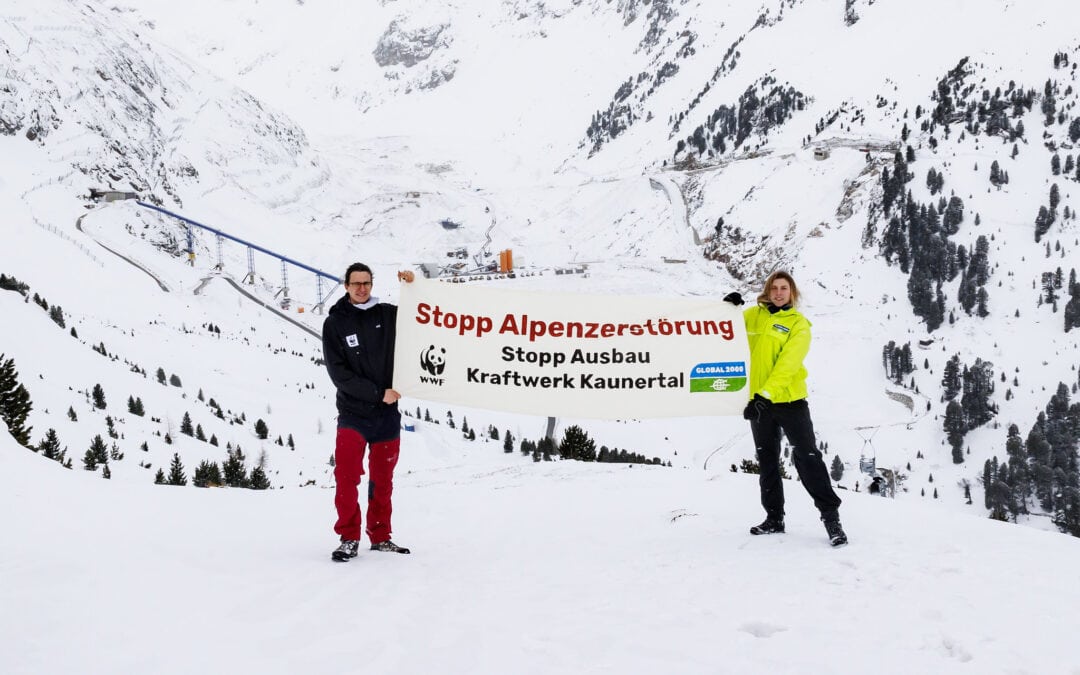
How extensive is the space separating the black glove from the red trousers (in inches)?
120

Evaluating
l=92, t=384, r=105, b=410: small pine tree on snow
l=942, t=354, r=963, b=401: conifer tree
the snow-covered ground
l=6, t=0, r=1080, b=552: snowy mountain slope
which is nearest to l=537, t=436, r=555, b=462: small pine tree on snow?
the snow-covered ground

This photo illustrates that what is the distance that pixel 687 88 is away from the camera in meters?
129

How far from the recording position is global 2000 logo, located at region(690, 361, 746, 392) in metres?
6.26

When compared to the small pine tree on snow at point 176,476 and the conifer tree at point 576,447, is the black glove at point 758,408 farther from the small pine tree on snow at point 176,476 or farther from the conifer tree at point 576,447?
the conifer tree at point 576,447

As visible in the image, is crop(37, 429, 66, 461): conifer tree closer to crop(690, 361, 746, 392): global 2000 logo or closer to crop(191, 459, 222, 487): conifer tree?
crop(191, 459, 222, 487): conifer tree

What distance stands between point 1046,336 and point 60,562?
7555 cm

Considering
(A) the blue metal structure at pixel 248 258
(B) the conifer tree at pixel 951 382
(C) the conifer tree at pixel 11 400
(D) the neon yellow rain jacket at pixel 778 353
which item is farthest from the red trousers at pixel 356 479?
(B) the conifer tree at pixel 951 382

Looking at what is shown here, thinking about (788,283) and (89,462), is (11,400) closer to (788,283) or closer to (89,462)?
(89,462)

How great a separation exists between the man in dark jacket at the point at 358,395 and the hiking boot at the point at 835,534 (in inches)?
144

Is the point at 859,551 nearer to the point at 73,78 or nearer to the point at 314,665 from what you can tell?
the point at 314,665

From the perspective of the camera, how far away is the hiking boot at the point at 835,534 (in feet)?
17.9

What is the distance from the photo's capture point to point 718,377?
20.8 ft

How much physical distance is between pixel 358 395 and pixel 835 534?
4053 mm

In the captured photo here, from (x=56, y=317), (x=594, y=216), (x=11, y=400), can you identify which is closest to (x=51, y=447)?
(x=11, y=400)
